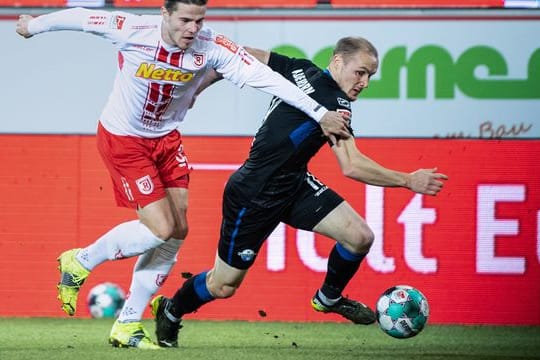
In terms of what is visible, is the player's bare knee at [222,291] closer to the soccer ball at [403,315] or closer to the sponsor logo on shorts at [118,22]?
the soccer ball at [403,315]

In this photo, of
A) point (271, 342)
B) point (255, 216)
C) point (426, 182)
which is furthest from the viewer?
point (271, 342)

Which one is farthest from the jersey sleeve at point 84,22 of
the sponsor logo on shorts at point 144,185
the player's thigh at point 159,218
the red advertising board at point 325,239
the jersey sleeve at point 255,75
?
the red advertising board at point 325,239

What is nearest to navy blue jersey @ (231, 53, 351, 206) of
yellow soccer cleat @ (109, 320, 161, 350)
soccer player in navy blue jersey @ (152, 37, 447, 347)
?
soccer player in navy blue jersey @ (152, 37, 447, 347)

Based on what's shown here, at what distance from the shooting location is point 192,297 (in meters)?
7.52

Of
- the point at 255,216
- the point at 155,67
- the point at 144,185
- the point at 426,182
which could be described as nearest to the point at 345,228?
the point at 255,216

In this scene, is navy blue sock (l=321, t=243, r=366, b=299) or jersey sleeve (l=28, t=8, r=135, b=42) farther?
navy blue sock (l=321, t=243, r=366, b=299)

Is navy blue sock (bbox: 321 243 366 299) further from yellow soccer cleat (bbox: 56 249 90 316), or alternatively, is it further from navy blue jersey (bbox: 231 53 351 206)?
yellow soccer cleat (bbox: 56 249 90 316)

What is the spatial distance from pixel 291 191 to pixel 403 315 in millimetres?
988

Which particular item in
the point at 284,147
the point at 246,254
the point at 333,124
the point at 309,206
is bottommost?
the point at 246,254

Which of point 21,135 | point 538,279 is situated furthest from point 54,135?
point 538,279

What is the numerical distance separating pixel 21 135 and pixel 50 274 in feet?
3.60

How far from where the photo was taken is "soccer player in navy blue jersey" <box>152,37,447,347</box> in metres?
7.23

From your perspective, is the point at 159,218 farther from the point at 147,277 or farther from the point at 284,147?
the point at 284,147

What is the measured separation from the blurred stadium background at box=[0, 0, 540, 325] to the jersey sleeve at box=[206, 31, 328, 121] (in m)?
2.57
